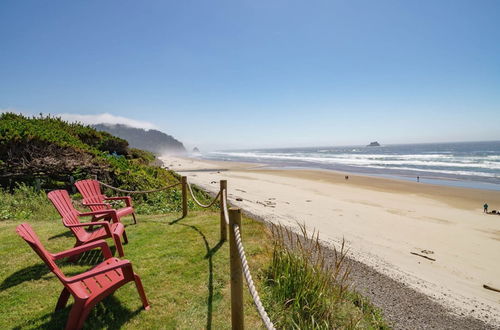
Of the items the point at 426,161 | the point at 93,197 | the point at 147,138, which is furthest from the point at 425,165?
the point at 147,138

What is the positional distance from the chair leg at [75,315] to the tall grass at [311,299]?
2.22m

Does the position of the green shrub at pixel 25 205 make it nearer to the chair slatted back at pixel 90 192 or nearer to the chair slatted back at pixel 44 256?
the chair slatted back at pixel 90 192

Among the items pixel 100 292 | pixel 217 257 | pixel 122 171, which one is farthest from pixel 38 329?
pixel 122 171

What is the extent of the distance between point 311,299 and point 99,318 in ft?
8.84

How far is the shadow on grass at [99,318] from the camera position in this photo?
3033mm

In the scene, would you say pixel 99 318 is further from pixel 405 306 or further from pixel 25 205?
pixel 25 205

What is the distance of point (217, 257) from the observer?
4.91 m

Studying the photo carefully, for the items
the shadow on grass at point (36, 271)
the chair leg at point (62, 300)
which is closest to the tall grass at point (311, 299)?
the chair leg at point (62, 300)

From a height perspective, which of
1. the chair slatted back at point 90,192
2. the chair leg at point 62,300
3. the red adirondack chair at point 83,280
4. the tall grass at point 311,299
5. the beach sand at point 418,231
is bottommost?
the beach sand at point 418,231

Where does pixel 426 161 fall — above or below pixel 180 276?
below

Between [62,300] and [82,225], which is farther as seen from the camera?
[82,225]

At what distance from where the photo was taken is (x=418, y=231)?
883cm

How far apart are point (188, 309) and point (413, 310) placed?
3.67 metres

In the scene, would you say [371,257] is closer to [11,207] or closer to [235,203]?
[235,203]
